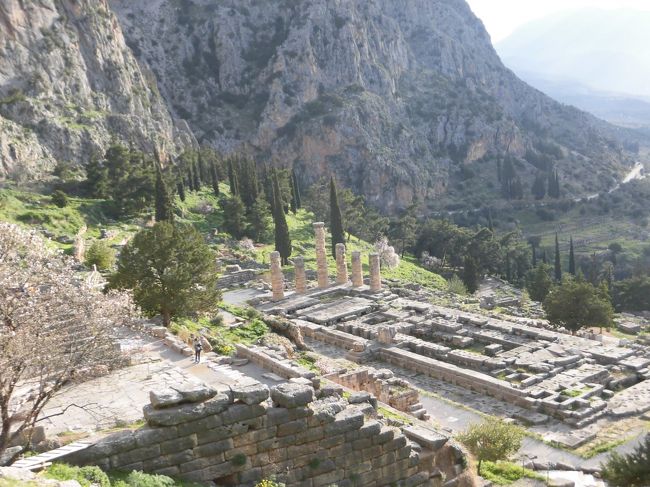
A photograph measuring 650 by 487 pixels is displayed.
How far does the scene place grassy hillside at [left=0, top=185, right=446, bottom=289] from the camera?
40.2 meters

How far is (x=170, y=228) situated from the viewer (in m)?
22.8

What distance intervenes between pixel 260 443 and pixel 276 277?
27.4m

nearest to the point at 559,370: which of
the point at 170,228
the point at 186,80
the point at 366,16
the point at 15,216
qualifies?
the point at 170,228

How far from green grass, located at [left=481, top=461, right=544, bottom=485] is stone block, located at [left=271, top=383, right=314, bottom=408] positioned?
6265 millimetres

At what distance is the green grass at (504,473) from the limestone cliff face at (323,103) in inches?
3697

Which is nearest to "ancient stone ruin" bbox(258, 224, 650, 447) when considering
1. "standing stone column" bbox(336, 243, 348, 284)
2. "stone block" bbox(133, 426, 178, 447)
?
"standing stone column" bbox(336, 243, 348, 284)

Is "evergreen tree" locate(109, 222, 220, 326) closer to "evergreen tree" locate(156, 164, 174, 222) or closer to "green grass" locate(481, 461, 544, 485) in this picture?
"green grass" locate(481, 461, 544, 485)

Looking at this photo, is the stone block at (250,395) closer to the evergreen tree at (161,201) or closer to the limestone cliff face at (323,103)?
the evergreen tree at (161,201)

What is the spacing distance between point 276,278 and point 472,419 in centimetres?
1874

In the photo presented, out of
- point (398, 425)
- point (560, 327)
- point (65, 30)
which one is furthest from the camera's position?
point (65, 30)

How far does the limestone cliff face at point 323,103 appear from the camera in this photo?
359 feet

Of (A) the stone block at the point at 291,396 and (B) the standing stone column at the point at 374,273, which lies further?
(B) the standing stone column at the point at 374,273

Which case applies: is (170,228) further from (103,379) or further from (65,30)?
(65,30)

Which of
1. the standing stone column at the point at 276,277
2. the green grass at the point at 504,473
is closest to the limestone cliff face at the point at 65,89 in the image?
the standing stone column at the point at 276,277
